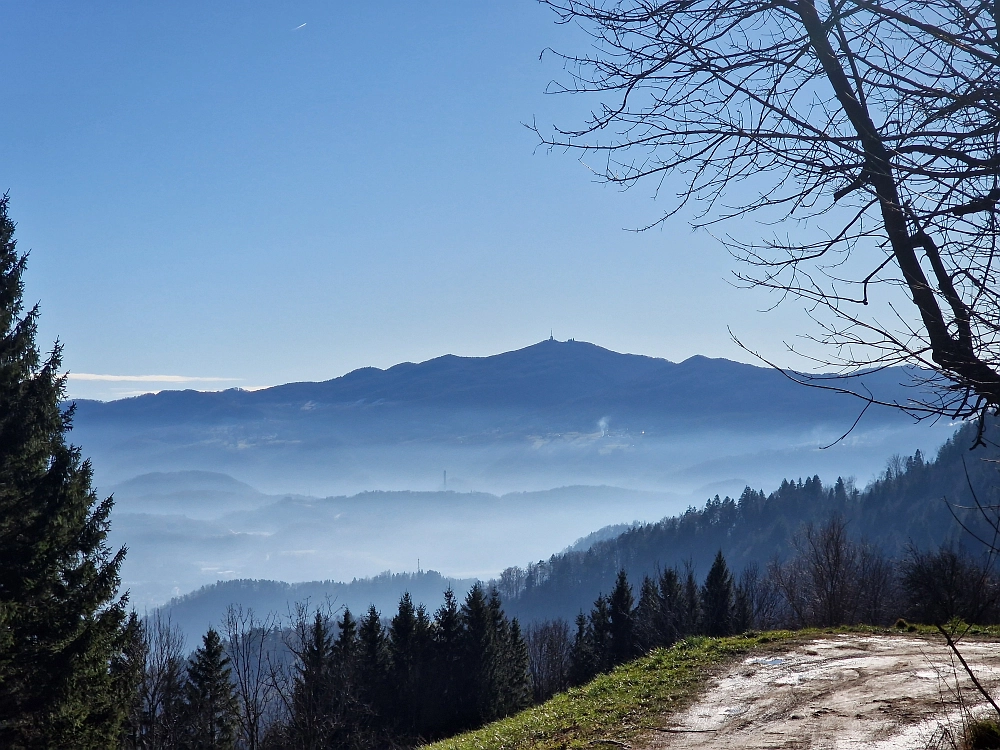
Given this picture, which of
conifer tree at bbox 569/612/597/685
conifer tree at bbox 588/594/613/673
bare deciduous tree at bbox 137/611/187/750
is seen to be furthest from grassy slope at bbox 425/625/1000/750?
conifer tree at bbox 588/594/613/673

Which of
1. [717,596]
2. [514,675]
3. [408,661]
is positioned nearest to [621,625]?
[717,596]

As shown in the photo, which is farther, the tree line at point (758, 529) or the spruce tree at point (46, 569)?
the tree line at point (758, 529)

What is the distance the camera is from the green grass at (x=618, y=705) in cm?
798

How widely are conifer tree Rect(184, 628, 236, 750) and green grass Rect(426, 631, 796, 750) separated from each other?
1916 centimetres

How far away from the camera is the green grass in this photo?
26.2ft

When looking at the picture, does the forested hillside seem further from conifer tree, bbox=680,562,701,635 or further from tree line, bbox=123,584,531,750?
tree line, bbox=123,584,531,750

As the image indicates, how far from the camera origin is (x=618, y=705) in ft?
29.6

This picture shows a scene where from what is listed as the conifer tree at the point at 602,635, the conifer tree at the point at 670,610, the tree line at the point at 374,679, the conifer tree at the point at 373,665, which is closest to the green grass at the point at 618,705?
the tree line at the point at 374,679

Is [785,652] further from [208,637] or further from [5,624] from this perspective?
[208,637]

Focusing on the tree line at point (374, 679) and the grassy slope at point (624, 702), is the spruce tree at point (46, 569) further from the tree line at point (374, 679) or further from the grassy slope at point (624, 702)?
the tree line at point (374, 679)

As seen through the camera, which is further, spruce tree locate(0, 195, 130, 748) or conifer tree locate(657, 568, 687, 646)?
conifer tree locate(657, 568, 687, 646)

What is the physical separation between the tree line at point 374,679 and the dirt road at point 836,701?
22781 millimetres

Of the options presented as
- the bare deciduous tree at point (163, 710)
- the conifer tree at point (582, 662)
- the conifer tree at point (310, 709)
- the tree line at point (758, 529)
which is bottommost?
the tree line at point (758, 529)

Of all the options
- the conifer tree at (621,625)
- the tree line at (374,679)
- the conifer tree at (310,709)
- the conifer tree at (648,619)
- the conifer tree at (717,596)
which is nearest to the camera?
the conifer tree at (310,709)
